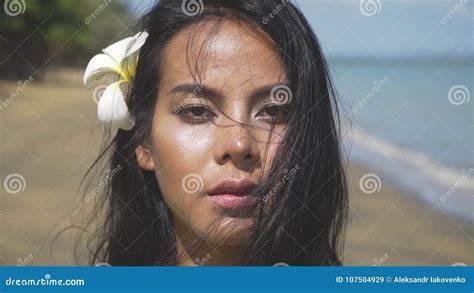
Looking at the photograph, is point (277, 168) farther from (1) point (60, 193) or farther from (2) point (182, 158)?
(1) point (60, 193)

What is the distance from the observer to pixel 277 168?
3027 millimetres

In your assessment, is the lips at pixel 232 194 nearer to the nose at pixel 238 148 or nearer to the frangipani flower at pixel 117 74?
the nose at pixel 238 148

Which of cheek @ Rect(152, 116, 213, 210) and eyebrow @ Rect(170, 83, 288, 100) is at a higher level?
eyebrow @ Rect(170, 83, 288, 100)

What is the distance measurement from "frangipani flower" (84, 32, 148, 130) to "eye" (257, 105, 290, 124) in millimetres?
613

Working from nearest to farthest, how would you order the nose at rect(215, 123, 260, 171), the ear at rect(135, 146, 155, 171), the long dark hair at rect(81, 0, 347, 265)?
the nose at rect(215, 123, 260, 171) → the long dark hair at rect(81, 0, 347, 265) → the ear at rect(135, 146, 155, 171)

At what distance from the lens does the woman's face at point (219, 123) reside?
9.74 feet

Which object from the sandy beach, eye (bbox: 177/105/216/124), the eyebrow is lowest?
the sandy beach

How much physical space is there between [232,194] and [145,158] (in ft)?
1.48

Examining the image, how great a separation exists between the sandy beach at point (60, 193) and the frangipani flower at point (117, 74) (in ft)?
1.13

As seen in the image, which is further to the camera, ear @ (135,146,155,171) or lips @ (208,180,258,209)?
ear @ (135,146,155,171)

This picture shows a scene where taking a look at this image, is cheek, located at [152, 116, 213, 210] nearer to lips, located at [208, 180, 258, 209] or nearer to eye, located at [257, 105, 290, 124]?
lips, located at [208, 180, 258, 209]

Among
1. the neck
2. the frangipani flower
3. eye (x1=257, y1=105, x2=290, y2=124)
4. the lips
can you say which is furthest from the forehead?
the neck

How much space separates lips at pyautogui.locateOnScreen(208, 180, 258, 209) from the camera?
2975 mm

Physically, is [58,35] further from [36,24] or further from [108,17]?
[108,17]
